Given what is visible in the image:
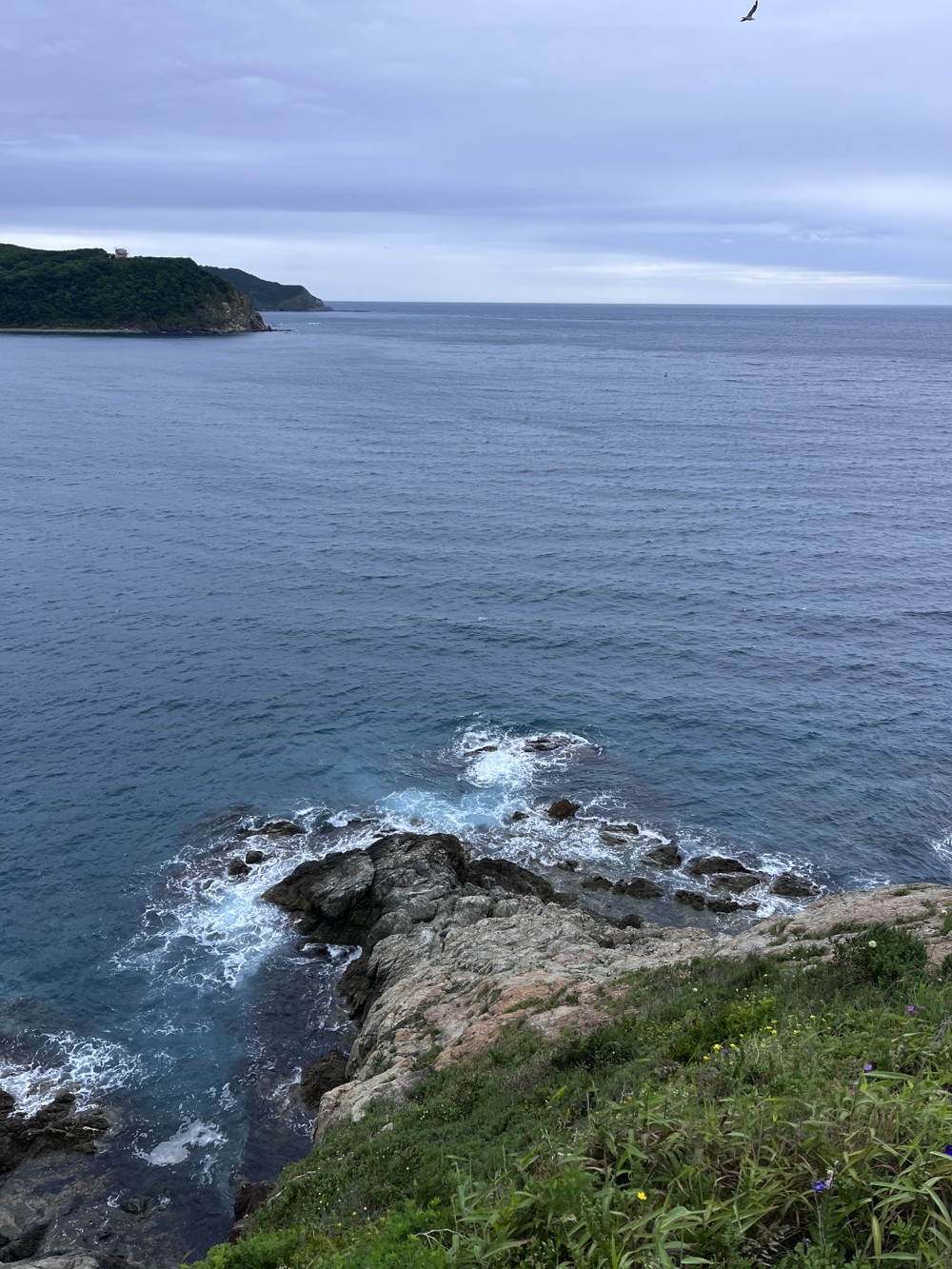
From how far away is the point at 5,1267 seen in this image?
895 inches

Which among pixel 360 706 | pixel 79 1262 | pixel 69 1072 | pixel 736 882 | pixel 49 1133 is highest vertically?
pixel 360 706

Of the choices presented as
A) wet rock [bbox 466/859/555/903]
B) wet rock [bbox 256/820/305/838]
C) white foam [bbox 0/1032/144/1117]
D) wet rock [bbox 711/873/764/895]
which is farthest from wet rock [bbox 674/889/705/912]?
white foam [bbox 0/1032/144/1117]

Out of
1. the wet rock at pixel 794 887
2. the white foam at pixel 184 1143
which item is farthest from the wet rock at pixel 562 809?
the white foam at pixel 184 1143

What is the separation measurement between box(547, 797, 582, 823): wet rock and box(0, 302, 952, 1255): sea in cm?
55

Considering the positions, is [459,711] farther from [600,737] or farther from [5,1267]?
[5,1267]

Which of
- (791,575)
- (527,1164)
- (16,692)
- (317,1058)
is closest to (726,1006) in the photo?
(527,1164)

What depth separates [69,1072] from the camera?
32375mm

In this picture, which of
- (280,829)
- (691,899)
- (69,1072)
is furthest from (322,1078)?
(691,899)

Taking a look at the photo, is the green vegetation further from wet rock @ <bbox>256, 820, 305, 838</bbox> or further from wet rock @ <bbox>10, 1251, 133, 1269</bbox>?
wet rock @ <bbox>256, 820, 305, 838</bbox>

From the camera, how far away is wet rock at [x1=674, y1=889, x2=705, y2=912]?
40375 millimetres

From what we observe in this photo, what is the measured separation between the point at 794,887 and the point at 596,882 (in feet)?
30.0

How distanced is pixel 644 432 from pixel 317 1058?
11154 centimetres

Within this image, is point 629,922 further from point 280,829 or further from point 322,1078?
point 280,829

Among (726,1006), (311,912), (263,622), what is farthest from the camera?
(263,622)
